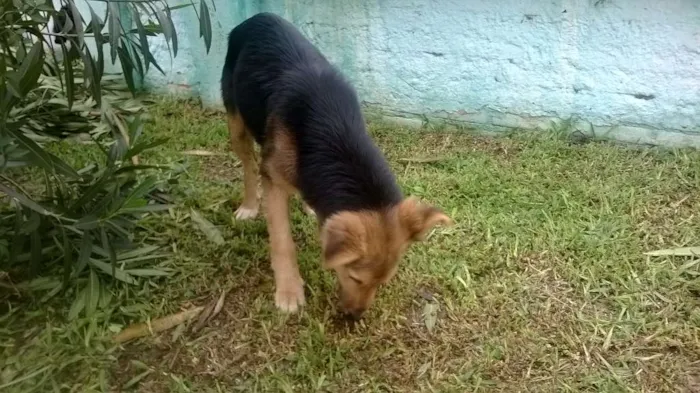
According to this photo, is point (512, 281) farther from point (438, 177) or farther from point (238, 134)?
point (238, 134)

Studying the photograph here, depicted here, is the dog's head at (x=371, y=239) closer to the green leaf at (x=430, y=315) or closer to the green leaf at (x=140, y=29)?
the green leaf at (x=430, y=315)

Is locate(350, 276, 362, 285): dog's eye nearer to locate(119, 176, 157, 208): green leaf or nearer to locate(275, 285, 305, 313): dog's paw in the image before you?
locate(275, 285, 305, 313): dog's paw

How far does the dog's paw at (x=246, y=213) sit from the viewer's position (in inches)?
194

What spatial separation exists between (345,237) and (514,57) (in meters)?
3.27

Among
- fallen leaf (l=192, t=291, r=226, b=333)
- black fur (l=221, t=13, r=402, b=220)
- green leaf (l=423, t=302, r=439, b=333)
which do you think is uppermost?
black fur (l=221, t=13, r=402, b=220)

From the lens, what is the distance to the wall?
563 centimetres

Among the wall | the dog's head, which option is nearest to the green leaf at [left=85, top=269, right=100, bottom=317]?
the dog's head

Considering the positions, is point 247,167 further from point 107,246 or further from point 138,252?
point 107,246

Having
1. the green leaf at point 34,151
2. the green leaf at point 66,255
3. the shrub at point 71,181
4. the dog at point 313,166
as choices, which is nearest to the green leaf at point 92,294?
the shrub at point 71,181

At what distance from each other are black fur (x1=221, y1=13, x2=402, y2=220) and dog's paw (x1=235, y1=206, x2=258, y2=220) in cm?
67

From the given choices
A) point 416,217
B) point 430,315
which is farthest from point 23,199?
point 430,315

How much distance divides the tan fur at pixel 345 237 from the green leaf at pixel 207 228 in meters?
0.57

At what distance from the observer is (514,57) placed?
5.96 m

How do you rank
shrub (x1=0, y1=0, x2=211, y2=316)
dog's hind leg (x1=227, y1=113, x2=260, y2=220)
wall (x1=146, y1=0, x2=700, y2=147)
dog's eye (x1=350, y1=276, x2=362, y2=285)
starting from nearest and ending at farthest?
shrub (x1=0, y1=0, x2=211, y2=316), dog's eye (x1=350, y1=276, x2=362, y2=285), dog's hind leg (x1=227, y1=113, x2=260, y2=220), wall (x1=146, y1=0, x2=700, y2=147)
